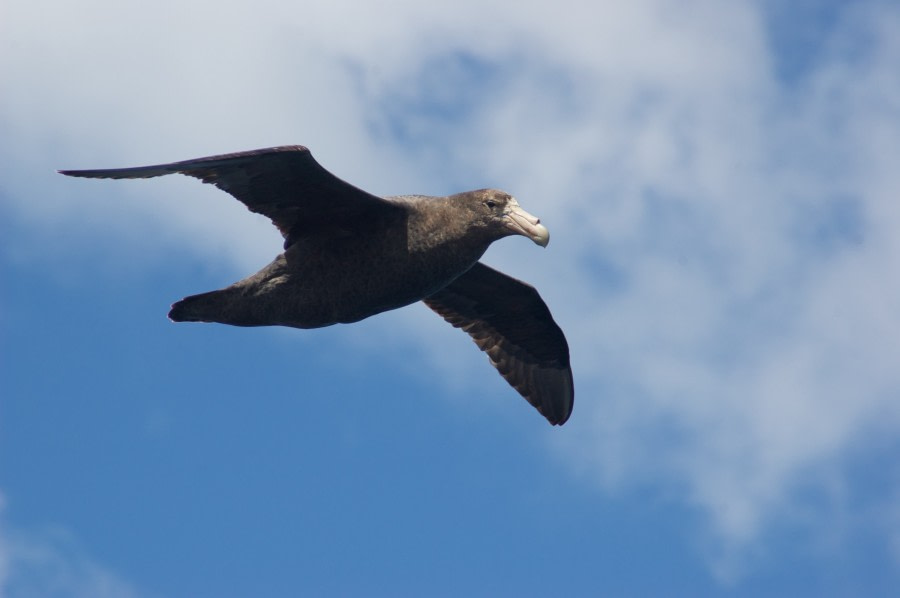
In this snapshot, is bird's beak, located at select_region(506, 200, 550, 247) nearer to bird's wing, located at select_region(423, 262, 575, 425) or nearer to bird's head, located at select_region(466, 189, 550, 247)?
bird's head, located at select_region(466, 189, 550, 247)

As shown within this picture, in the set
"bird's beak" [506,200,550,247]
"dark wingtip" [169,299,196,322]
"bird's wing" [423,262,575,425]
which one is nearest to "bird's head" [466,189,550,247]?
"bird's beak" [506,200,550,247]

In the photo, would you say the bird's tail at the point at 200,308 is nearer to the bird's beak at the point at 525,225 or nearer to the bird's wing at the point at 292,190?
the bird's wing at the point at 292,190

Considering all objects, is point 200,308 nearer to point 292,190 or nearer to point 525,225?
point 292,190

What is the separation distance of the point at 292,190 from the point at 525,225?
2214 mm

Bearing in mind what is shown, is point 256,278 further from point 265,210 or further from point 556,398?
point 556,398

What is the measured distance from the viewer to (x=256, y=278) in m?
13.5

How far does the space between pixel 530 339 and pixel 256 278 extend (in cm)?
454

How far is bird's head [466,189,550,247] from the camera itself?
13.4 metres

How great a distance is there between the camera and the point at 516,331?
16.9m

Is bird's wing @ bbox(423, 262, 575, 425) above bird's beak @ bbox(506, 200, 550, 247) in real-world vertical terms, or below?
above

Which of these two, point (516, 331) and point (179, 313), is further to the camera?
point (516, 331)

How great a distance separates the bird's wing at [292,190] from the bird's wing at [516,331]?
2902 millimetres

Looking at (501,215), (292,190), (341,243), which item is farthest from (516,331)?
(292,190)

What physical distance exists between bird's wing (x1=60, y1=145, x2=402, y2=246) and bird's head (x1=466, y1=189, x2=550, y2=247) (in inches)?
30.2
